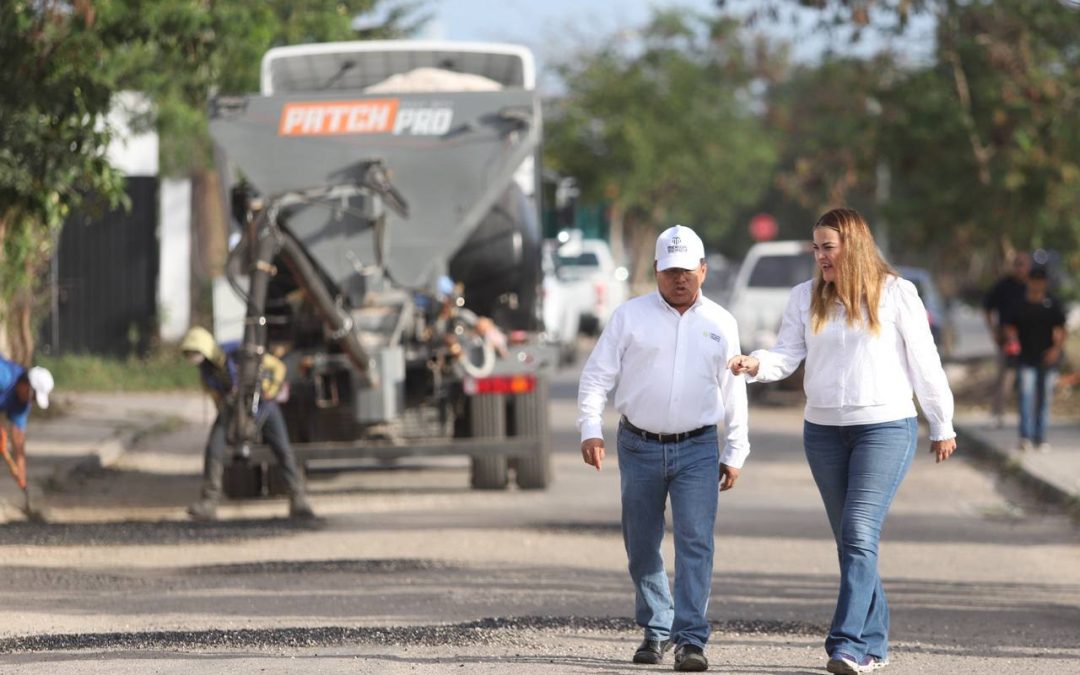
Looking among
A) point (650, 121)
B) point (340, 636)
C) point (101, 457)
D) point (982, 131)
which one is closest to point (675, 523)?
point (340, 636)

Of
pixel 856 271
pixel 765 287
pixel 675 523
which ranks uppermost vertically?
pixel 765 287

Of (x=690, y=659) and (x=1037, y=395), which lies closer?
(x=690, y=659)

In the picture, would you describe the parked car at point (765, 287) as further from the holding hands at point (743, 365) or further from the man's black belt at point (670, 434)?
the holding hands at point (743, 365)

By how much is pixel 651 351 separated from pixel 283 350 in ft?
22.6

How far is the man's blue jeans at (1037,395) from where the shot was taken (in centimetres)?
1733

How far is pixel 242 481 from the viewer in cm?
1462

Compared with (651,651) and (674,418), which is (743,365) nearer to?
(674,418)

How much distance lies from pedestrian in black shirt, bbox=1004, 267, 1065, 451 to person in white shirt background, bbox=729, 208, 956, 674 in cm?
1025

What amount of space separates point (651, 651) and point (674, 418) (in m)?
0.91

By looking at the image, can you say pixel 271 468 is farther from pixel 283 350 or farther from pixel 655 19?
pixel 655 19

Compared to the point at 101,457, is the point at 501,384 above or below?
above

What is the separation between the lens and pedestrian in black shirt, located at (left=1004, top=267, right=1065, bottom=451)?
17328 mm

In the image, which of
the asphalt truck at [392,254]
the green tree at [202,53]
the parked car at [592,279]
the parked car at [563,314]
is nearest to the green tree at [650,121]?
the parked car at [592,279]

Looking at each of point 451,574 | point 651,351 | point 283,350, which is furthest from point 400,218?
point 651,351
